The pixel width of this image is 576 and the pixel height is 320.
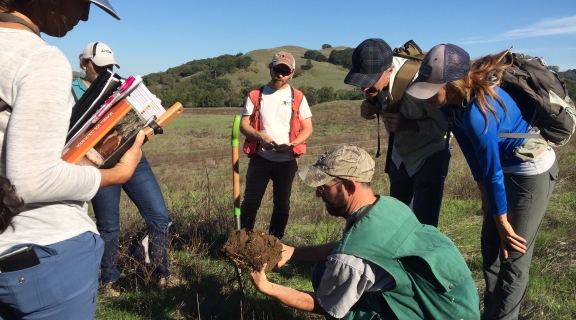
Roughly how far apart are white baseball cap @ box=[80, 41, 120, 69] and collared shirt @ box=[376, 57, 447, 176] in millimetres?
2354

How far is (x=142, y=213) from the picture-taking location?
4.15m

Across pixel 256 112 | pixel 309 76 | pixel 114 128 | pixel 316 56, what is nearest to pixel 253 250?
pixel 114 128

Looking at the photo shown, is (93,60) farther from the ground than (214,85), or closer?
farther from the ground

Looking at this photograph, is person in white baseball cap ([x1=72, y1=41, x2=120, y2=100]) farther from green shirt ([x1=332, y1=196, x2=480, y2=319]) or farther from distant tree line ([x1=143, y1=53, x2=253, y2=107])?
distant tree line ([x1=143, y1=53, x2=253, y2=107])

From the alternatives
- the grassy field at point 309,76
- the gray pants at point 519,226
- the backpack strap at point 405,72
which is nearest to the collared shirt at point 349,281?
the gray pants at point 519,226

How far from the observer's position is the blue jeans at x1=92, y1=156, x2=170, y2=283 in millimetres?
4031

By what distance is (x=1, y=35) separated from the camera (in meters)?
1.64

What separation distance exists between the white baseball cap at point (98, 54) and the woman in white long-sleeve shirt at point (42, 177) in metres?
A: 2.50

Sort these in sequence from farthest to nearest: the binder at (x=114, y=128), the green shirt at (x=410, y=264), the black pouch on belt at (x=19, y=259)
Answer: the green shirt at (x=410, y=264)
the binder at (x=114, y=128)
the black pouch on belt at (x=19, y=259)

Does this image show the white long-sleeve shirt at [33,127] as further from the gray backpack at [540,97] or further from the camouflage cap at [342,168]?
the gray backpack at [540,97]

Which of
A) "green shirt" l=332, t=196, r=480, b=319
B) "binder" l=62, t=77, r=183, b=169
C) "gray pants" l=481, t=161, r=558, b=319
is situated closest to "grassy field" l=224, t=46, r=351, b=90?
"gray pants" l=481, t=161, r=558, b=319

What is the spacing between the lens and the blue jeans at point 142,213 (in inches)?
159

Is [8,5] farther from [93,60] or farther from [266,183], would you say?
[266,183]

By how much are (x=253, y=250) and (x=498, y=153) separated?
5.08ft
